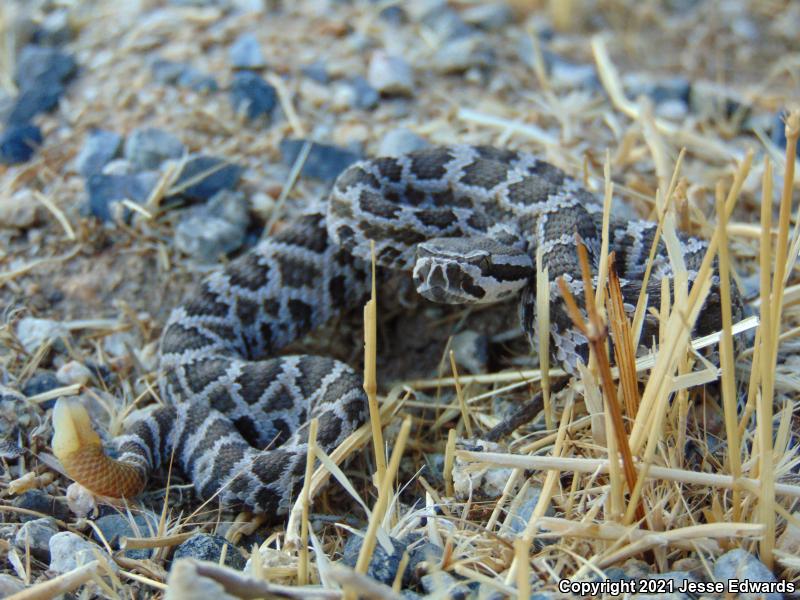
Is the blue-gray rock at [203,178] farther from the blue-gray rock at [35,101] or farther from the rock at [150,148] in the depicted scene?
the blue-gray rock at [35,101]

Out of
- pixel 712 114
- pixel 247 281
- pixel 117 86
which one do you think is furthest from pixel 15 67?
pixel 712 114

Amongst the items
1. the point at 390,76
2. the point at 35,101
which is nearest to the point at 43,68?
the point at 35,101

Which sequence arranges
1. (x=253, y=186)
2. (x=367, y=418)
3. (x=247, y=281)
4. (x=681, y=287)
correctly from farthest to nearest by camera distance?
(x=253, y=186) → (x=247, y=281) → (x=367, y=418) → (x=681, y=287)

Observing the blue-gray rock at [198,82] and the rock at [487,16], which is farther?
the rock at [487,16]

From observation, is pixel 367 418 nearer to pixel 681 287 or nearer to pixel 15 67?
pixel 681 287

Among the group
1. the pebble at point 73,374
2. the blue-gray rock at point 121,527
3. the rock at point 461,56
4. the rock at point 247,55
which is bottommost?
the blue-gray rock at point 121,527

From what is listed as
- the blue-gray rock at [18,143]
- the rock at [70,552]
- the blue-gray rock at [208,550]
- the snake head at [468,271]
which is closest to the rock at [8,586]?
the rock at [70,552]

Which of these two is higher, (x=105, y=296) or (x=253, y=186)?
(x=253, y=186)
